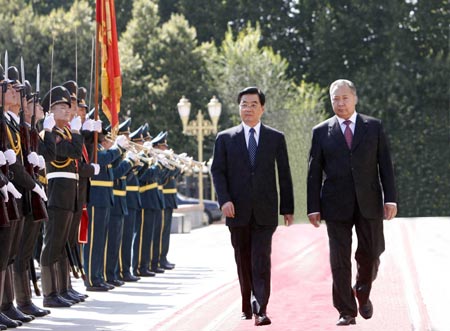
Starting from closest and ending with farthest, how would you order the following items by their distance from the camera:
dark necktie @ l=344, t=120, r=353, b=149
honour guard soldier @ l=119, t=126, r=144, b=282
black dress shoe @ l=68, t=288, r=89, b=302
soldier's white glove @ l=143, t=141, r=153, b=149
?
dark necktie @ l=344, t=120, r=353, b=149, black dress shoe @ l=68, t=288, r=89, b=302, honour guard soldier @ l=119, t=126, r=144, b=282, soldier's white glove @ l=143, t=141, r=153, b=149

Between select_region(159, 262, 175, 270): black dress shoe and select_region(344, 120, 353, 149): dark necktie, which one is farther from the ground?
select_region(344, 120, 353, 149): dark necktie

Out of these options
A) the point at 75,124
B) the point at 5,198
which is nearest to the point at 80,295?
the point at 75,124

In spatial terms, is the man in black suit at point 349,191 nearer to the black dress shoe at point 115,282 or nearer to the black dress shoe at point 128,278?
the black dress shoe at point 115,282

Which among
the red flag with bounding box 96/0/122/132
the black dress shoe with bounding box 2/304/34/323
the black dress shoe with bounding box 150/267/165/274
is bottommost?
the black dress shoe with bounding box 150/267/165/274

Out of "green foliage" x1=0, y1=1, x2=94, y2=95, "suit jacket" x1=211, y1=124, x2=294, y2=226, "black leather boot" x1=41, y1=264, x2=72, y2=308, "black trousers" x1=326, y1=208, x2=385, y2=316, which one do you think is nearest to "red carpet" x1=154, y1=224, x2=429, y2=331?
"black trousers" x1=326, y1=208, x2=385, y2=316

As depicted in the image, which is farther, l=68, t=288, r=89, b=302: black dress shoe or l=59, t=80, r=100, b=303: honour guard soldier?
l=68, t=288, r=89, b=302: black dress shoe

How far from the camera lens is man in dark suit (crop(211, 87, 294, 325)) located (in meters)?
11.6

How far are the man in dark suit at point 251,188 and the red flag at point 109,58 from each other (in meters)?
5.60

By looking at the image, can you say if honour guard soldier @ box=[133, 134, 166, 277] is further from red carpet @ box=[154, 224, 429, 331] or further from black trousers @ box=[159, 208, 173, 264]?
red carpet @ box=[154, 224, 429, 331]

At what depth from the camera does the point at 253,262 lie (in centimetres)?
1159

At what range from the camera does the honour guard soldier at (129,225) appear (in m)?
18.8

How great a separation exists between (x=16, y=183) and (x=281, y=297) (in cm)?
393

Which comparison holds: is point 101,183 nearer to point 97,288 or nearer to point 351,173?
point 97,288

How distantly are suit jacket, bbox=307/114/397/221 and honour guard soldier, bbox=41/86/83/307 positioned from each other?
133 inches
